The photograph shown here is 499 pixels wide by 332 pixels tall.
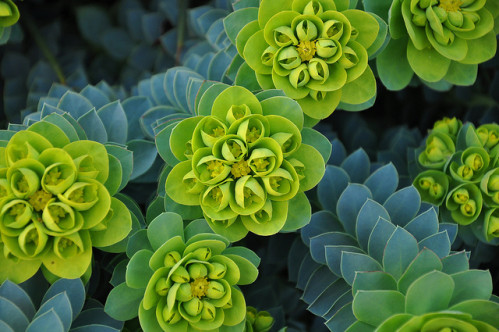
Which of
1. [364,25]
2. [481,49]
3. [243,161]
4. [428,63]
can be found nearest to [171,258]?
[243,161]

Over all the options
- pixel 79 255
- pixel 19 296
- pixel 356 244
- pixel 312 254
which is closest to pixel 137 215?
pixel 79 255

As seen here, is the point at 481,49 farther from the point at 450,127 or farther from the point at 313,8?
the point at 313,8

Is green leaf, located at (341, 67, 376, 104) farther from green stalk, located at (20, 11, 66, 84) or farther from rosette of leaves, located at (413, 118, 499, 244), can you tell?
green stalk, located at (20, 11, 66, 84)

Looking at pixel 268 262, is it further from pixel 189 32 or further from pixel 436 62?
pixel 189 32

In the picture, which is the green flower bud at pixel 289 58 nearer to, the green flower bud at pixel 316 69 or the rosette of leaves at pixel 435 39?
the green flower bud at pixel 316 69

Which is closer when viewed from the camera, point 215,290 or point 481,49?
point 215,290

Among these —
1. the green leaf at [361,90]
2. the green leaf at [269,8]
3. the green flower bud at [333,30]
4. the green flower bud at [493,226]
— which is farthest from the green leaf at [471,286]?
the green leaf at [269,8]
